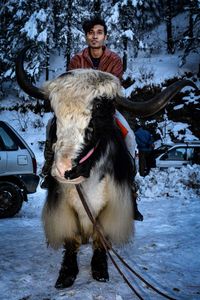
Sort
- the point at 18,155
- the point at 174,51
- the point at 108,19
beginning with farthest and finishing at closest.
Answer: the point at 174,51
the point at 108,19
the point at 18,155

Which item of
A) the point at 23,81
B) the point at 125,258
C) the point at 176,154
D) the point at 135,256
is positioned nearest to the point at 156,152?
the point at 176,154

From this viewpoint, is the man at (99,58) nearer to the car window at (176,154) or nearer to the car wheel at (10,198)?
the car wheel at (10,198)

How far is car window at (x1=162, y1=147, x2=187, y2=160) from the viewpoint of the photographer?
1498cm

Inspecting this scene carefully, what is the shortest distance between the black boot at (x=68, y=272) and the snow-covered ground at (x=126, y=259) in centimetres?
6

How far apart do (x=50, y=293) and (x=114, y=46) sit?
23.1 m

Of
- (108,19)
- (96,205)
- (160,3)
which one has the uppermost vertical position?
(160,3)

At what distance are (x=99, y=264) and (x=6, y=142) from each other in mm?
4671

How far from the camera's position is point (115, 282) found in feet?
11.2

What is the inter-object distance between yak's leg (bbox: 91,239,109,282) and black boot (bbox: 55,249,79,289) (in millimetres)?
191

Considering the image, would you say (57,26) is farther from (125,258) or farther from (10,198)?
(125,258)

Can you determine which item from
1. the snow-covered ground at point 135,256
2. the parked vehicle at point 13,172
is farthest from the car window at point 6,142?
the snow-covered ground at point 135,256

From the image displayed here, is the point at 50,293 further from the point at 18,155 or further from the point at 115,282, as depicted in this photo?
the point at 18,155

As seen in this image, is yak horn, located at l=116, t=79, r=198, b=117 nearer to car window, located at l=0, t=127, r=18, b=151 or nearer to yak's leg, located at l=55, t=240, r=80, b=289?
yak's leg, located at l=55, t=240, r=80, b=289

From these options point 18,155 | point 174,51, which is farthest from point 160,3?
point 18,155
